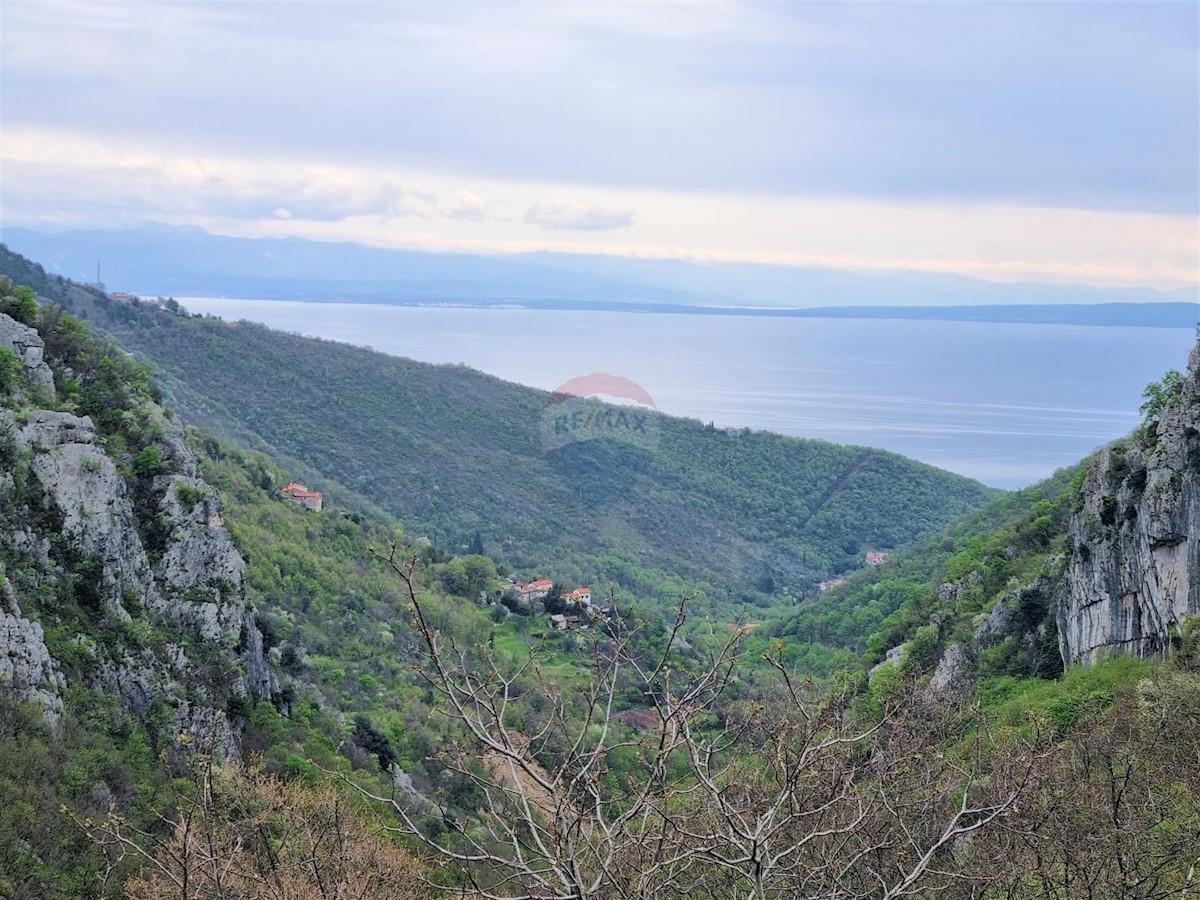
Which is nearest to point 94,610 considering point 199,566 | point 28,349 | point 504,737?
point 199,566

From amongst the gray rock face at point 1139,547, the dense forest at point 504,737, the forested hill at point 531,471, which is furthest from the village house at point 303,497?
the gray rock face at point 1139,547

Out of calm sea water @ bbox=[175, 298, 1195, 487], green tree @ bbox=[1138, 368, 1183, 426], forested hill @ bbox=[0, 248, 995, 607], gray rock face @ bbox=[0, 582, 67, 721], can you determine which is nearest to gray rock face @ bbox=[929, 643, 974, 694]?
green tree @ bbox=[1138, 368, 1183, 426]

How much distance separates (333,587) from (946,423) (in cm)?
9137

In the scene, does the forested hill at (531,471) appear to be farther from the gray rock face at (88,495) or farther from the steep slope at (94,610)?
the gray rock face at (88,495)

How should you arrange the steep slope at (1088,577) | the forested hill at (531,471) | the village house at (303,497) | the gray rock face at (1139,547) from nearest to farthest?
1. the gray rock face at (1139,547)
2. the steep slope at (1088,577)
3. the village house at (303,497)
4. the forested hill at (531,471)

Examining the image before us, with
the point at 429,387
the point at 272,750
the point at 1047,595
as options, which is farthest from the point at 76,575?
the point at 429,387

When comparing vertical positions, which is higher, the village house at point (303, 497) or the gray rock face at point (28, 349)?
the gray rock face at point (28, 349)

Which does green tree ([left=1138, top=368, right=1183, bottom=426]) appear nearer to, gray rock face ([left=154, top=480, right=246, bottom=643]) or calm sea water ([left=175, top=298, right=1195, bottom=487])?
gray rock face ([left=154, top=480, right=246, bottom=643])

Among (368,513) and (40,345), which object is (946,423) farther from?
(40,345)

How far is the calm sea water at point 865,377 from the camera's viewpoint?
316 ft

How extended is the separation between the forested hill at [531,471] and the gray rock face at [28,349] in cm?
2411

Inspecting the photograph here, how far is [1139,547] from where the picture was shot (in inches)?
562

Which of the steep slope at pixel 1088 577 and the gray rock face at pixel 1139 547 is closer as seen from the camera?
the gray rock face at pixel 1139 547

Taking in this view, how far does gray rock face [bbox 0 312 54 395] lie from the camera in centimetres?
1794
